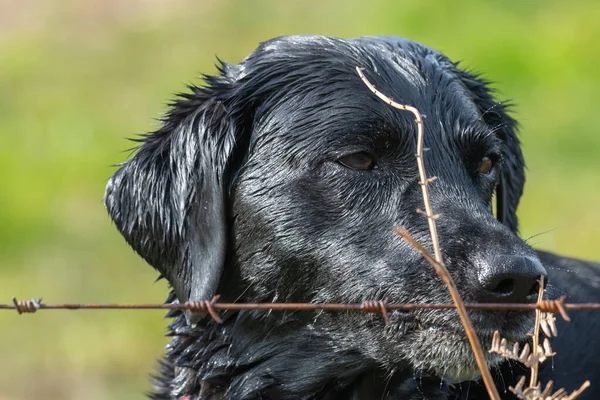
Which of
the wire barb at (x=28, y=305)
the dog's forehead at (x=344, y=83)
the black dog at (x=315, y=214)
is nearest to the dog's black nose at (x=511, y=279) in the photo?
the black dog at (x=315, y=214)

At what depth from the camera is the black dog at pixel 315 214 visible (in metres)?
4.35

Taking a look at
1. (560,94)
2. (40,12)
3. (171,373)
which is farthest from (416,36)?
(171,373)

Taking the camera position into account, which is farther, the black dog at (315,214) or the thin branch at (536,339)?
the black dog at (315,214)

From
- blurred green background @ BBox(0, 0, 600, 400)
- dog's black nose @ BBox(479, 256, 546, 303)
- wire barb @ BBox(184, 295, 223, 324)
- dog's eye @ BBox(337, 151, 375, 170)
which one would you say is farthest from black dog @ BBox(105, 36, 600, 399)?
blurred green background @ BBox(0, 0, 600, 400)

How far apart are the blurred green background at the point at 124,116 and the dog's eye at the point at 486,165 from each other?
13.2ft

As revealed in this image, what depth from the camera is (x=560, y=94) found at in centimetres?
1365

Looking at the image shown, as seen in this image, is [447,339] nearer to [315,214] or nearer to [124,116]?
[315,214]

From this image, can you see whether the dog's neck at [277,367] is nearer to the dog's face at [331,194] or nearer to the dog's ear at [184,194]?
the dog's face at [331,194]

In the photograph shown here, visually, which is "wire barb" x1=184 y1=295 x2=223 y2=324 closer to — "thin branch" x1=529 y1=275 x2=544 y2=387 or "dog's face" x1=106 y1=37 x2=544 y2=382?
"dog's face" x1=106 y1=37 x2=544 y2=382

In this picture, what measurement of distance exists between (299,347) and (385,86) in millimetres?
1099

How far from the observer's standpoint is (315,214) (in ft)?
14.9

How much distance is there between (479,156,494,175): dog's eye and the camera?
484 centimetres

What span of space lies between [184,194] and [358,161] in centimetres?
73

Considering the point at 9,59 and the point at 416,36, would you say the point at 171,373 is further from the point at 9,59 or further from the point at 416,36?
the point at 9,59
